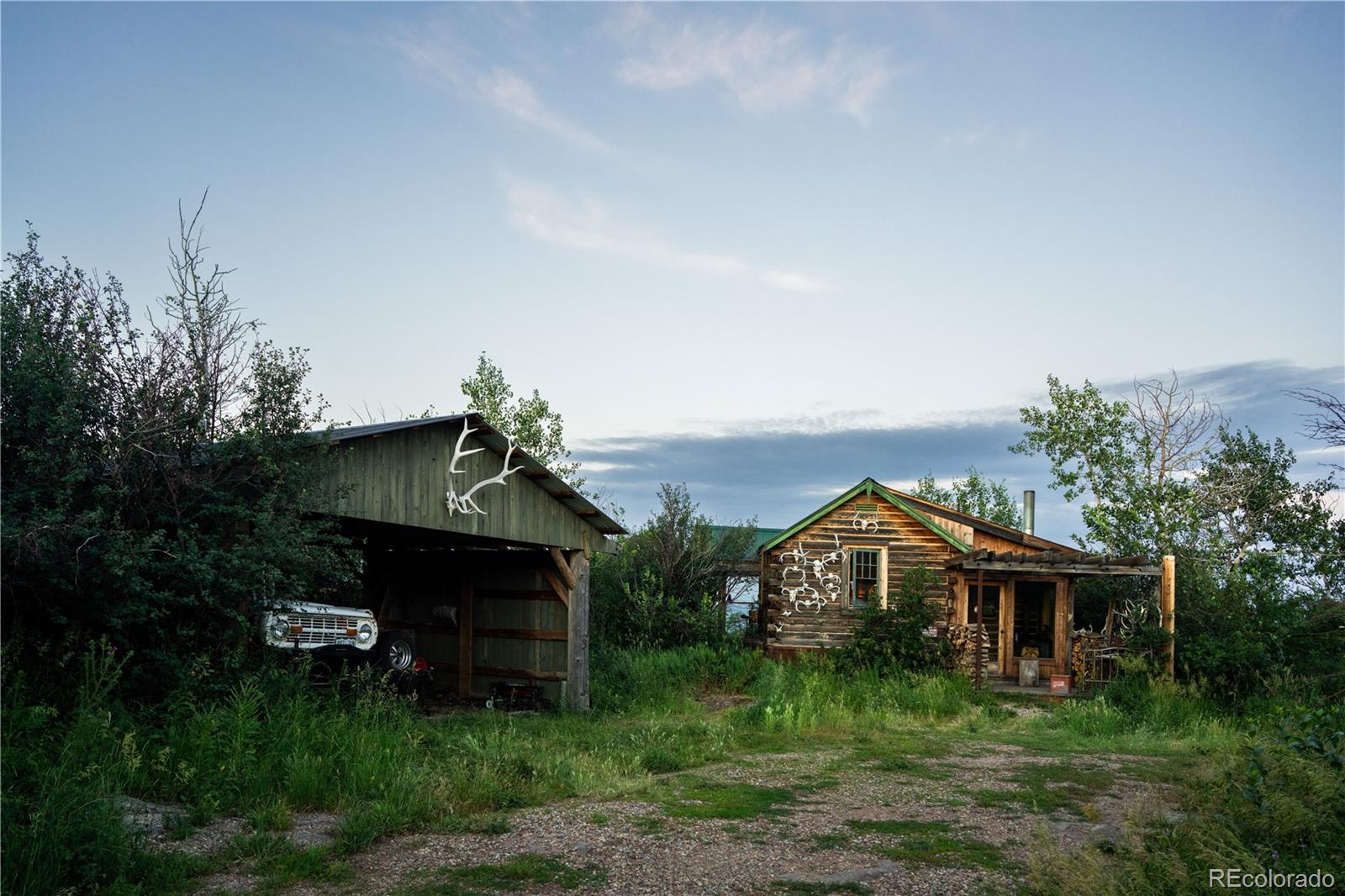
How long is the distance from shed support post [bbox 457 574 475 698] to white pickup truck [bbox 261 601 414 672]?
9.08 feet

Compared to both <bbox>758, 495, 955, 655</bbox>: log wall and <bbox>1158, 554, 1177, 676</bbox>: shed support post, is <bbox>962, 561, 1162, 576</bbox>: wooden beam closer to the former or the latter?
<bbox>1158, 554, 1177, 676</bbox>: shed support post

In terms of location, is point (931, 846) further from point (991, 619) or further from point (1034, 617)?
point (1034, 617)

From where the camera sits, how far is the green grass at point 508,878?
6504 mm

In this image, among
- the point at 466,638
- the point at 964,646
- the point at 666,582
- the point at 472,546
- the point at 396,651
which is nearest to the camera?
the point at 396,651

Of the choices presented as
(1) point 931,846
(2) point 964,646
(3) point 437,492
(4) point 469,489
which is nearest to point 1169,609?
(2) point 964,646

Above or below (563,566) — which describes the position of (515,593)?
below

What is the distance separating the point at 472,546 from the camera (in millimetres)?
18062

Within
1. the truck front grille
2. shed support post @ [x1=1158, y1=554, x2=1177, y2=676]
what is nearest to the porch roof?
shed support post @ [x1=1158, y1=554, x2=1177, y2=676]

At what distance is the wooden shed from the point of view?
12.7 metres

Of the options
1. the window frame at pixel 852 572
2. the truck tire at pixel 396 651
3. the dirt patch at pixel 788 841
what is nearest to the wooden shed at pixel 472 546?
the truck tire at pixel 396 651

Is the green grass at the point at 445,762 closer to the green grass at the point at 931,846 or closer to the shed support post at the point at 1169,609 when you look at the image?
the green grass at the point at 931,846

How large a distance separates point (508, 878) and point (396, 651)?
8.48 metres

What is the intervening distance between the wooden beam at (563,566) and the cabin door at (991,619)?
398 inches

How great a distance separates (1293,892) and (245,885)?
6.44 metres
